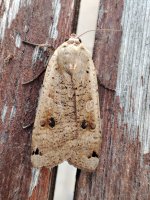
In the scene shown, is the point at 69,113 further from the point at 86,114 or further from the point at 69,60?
the point at 69,60

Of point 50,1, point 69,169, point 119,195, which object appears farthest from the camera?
point 69,169

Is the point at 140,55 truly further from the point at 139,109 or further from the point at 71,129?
the point at 71,129

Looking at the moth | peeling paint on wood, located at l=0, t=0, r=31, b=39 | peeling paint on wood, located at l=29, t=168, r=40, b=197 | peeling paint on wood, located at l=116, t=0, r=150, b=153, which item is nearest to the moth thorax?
the moth

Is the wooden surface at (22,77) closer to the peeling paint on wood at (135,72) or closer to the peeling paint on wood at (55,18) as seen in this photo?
the peeling paint on wood at (55,18)

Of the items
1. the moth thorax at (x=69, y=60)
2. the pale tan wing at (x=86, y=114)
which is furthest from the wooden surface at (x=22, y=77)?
the pale tan wing at (x=86, y=114)

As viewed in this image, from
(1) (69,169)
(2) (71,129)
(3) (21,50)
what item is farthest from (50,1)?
(1) (69,169)

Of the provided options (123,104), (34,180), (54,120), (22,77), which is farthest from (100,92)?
(34,180)

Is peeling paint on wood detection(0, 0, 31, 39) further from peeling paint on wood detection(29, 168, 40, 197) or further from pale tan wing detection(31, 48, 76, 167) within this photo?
peeling paint on wood detection(29, 168, 40, 197)
